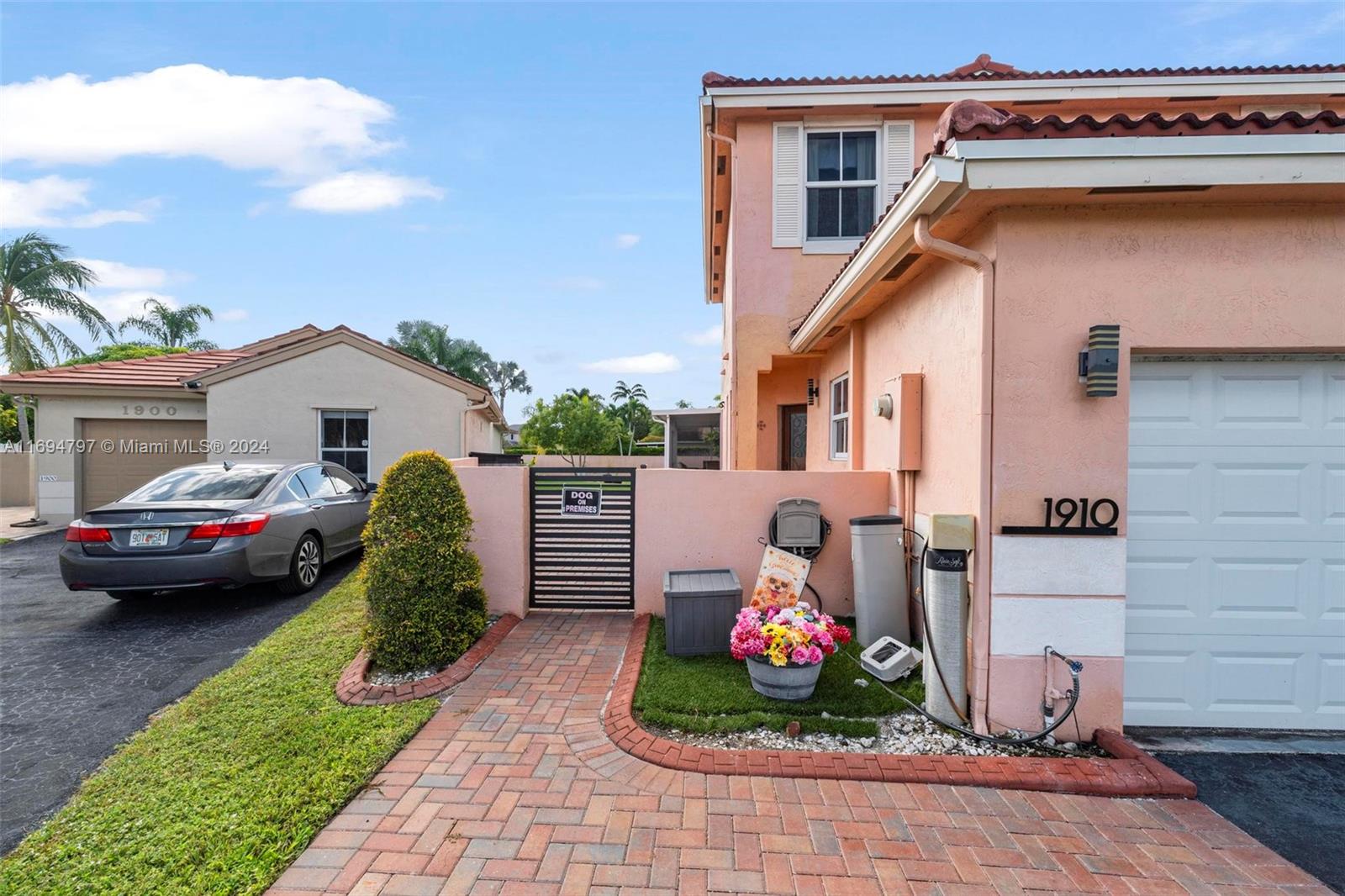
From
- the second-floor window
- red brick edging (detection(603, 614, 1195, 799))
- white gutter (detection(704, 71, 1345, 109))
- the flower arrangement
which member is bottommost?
red brick edging (detection(603, 614, 1195, 799))

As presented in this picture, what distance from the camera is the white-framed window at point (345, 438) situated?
1168cm

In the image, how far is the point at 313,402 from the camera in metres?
11.6

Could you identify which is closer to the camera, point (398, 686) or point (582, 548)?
point (398, 686)

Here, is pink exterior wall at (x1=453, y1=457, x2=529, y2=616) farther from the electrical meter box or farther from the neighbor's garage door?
the neighbor's garage door

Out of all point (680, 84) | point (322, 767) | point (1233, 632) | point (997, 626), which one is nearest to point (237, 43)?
point (680, 84)

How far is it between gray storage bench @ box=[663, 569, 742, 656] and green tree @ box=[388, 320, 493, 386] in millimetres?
30174

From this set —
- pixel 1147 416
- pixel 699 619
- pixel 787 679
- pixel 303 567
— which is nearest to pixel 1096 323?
pixel 1147 416

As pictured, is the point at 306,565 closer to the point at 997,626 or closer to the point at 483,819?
the point at 483,819

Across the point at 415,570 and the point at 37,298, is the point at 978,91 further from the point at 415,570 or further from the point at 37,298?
the point at 37,298

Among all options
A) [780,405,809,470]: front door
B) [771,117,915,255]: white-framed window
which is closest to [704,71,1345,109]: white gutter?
[771,117,915,255]: white-framed window

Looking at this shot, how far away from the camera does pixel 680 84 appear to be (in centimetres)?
906

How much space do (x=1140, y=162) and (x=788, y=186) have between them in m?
5.78

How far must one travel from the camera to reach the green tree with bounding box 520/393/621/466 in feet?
90.1

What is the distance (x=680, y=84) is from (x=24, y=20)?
290 inches
